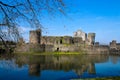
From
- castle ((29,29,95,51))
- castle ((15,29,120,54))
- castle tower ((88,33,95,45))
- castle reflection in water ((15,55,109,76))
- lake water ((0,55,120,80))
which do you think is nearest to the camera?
lake water ((0,55,120,80))

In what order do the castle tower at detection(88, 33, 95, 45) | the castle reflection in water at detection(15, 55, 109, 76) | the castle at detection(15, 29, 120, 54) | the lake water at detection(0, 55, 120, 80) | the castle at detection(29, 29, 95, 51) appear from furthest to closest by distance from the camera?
the castle tower at detection(88, 33, 95, 45)
the castle at detection(29, 29, 95, 51)
the castle at detection(15, 29, 120, 54)
the castle reflection in water at detection(15, 55, 109, 76)
the lake water at detection(0, 55, 120, 80)

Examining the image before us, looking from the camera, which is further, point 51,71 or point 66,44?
point 66,44

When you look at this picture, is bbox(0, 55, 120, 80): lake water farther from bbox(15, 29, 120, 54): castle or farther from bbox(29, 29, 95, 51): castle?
bbox(29, 29, 95, 51): castle

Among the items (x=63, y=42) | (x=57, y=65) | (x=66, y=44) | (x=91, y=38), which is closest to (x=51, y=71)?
(x=57, y=65)

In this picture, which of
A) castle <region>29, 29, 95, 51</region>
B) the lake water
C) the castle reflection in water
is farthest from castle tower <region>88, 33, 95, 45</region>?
the lake water

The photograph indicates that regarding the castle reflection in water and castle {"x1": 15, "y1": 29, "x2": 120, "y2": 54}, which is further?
castle {"x1": 15, "y1": 29, "x2": 120, "y2": 54}

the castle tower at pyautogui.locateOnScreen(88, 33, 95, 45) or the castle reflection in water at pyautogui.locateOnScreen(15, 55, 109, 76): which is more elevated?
the castle tower at pyautogui.locateOnScreen(88, 33, 95, 45)

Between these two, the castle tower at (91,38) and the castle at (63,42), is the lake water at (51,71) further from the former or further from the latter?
the castle tower at (91,38)

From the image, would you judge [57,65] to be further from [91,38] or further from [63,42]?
[91,38]

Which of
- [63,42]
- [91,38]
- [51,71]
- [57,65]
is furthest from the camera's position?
[91,38]

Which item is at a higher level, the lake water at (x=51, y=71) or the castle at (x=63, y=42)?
the castle at (x=63, y=42)

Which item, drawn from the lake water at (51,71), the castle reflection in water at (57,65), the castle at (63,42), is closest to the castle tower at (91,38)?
the castle at (63,42)

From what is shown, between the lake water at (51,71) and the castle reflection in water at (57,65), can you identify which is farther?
the castle reflection in water at (57,65)

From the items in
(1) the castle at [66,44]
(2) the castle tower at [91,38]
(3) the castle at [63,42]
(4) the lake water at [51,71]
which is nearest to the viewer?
(4) the lake water at [51,71]
